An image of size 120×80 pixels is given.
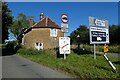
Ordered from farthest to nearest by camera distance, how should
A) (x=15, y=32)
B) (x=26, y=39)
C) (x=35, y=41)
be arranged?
(x=15, y=32)
(x=26, y=39)
(x=35, y=41)

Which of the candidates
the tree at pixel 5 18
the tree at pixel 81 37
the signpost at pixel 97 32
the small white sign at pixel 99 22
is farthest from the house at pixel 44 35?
the signpost at pixel 97 32

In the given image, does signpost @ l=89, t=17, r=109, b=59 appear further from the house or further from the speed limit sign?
the house

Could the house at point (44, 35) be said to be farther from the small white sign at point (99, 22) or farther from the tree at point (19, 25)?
the tree at point (19, 25)

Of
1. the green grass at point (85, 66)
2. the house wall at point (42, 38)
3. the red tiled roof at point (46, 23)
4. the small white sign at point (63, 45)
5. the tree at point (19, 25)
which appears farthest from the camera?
the tree at point (19, 25)

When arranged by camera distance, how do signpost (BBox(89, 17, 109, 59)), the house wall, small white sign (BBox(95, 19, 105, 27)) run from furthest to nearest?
the house wall
small white sign (BBox(95, 19, 105, 27))
signpost (BBox(89, 17, 109, 59))

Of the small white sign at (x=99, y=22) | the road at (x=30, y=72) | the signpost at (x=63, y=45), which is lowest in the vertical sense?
the road at (x=30, y=72)

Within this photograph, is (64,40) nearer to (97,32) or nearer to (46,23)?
(97,32)

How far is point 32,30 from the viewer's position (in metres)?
49.6

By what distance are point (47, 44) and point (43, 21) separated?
213 inches

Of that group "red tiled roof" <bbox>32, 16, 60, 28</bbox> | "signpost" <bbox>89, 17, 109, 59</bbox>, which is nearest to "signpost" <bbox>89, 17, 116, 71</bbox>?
"signpost" <bbox>89, 17, 109, 59</bbox>

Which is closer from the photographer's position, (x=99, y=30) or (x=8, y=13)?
(x=99, y=30)

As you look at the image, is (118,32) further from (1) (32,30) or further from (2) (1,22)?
(2) (1,22)

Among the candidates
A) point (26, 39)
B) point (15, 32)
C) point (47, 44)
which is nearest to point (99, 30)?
point (47, 44)

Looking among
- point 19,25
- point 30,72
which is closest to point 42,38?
point 30,72
